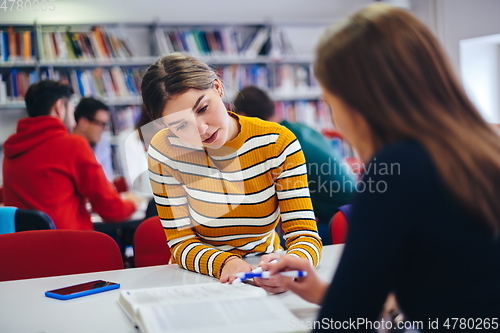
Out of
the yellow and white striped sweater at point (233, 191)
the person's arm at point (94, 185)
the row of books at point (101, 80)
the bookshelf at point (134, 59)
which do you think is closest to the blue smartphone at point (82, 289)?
the yellow and white striped sweater at point (233, 191)

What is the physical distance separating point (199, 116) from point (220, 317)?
0.62 m

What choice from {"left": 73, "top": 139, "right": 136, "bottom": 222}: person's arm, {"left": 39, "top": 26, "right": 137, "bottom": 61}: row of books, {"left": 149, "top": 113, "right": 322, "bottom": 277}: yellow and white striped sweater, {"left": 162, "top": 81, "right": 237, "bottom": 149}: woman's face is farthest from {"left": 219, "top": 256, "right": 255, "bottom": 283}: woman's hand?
{"left": 39, "top": 26, "right": 137, "bottom": 61}: row of books

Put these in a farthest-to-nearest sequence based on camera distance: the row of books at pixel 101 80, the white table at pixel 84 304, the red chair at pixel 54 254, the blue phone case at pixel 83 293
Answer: the row of books at pixel 101 80
the red chair at pixel 54 254
the blue phone case at pixel 83 293
the white table at pixel 84 304

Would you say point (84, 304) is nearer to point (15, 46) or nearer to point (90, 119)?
point (90, 119)

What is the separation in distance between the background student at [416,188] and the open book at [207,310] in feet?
0.88

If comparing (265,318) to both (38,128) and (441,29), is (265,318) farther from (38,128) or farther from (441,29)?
(441,29)

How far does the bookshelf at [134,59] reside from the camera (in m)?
4.35

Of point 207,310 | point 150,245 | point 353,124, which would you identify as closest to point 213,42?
point 150,245

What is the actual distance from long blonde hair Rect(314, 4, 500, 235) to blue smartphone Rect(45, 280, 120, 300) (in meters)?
0.80

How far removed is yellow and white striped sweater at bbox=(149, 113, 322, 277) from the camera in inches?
55.1

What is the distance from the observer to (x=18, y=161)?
2.41m

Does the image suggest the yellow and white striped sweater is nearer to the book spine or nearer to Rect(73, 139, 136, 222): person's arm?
Rect(73, 139, 136, 222): person's arm

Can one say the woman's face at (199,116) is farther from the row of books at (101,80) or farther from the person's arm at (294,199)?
the row of books at (101,80)

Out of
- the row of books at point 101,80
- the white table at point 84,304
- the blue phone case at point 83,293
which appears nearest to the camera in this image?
the white table at point 84,304
